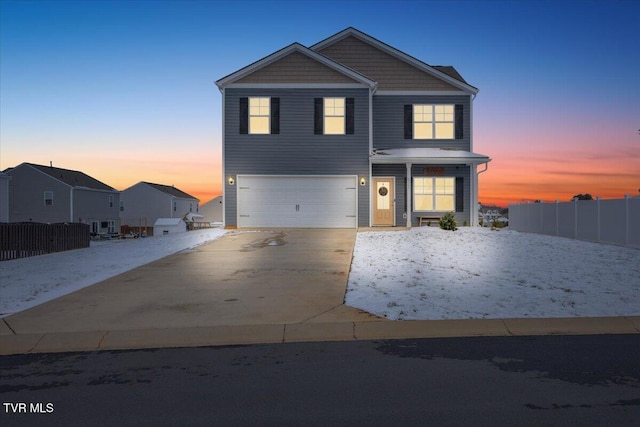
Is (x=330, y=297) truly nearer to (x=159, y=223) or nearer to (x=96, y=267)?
(x=96, y=267)

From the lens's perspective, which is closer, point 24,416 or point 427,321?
point 24,416

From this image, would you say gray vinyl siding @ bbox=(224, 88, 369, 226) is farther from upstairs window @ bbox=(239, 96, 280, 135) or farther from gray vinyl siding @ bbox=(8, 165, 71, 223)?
gray vinyl siding @ bbox=(8, 165, 71, 223)

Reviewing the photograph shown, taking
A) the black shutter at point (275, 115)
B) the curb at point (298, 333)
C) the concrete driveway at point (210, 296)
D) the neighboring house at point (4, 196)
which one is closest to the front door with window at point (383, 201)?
the black shutter at point (275, 115)

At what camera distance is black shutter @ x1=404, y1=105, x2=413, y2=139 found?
25.0m

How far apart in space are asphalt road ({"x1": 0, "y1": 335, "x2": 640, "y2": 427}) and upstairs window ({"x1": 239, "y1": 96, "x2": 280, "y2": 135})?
17.7 metres

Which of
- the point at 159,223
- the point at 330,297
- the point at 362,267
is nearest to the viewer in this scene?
the point at 330,297

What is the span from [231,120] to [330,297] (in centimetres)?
1575

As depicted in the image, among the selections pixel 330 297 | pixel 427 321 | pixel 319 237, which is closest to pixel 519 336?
pixel 427 321

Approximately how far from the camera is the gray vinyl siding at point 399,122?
24969mm

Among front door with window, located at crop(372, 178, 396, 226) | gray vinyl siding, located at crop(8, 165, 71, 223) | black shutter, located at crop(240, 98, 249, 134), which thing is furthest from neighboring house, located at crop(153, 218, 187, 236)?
front door with window, located at crop(372, 178, 396, 226)

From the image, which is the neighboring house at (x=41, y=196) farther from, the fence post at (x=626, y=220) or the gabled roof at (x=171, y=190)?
the fence post at (x=626, y=220)

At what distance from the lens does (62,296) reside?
391 inches

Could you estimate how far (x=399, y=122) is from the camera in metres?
25.1
